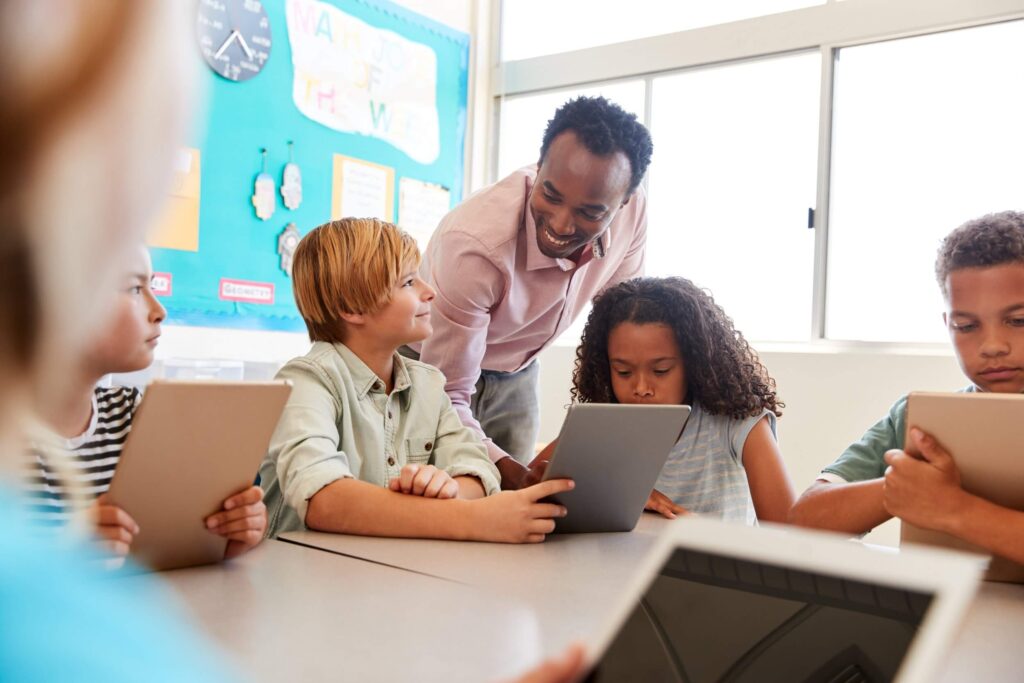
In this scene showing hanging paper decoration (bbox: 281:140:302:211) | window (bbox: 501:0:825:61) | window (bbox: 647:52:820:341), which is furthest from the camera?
window (bbox: 501:0:825:61)

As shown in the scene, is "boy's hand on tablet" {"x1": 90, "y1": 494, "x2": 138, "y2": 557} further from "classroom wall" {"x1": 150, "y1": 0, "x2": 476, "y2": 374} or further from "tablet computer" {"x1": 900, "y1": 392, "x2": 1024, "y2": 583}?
"classroom wall" {"x1": 150, "y1": 0, "x2": 476, "y2": 374}

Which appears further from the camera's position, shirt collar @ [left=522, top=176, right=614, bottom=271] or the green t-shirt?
shirt collar @ [left=522, top=176, right=614, bottom=271]

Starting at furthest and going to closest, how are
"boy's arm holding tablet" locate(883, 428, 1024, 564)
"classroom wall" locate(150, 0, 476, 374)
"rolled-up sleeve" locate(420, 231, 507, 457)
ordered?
"classroom wall" locate(150, 0, 476, 374) < "rolled-up sleeve" locate(420, 231, 507, 457) < "boy's arm holding tablet" locate(883, 428, 1024, 564)

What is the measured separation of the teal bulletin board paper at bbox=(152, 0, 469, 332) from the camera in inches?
128

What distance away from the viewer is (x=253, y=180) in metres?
3.42

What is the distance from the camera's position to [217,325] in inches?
130

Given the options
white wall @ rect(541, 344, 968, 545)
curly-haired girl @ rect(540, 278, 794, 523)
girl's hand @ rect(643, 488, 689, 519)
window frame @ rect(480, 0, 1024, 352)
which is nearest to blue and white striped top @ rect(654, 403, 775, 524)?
curly-haired girl @ rect(540, 278, 794, 523)

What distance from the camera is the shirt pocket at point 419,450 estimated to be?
5.50ft

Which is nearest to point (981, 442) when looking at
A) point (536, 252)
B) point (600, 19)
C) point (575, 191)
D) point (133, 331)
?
point (575, 191)

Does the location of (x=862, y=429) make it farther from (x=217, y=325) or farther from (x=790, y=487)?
(x=217, y=325)

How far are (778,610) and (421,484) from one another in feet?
2.68

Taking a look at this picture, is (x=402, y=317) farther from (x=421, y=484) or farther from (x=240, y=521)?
(x=240, y=521)

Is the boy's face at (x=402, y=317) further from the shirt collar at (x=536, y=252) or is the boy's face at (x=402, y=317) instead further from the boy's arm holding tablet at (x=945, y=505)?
the boy's arm holding tablet at (x=945, y=505)

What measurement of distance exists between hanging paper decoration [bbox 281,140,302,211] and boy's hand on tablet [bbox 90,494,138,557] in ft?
8.78
